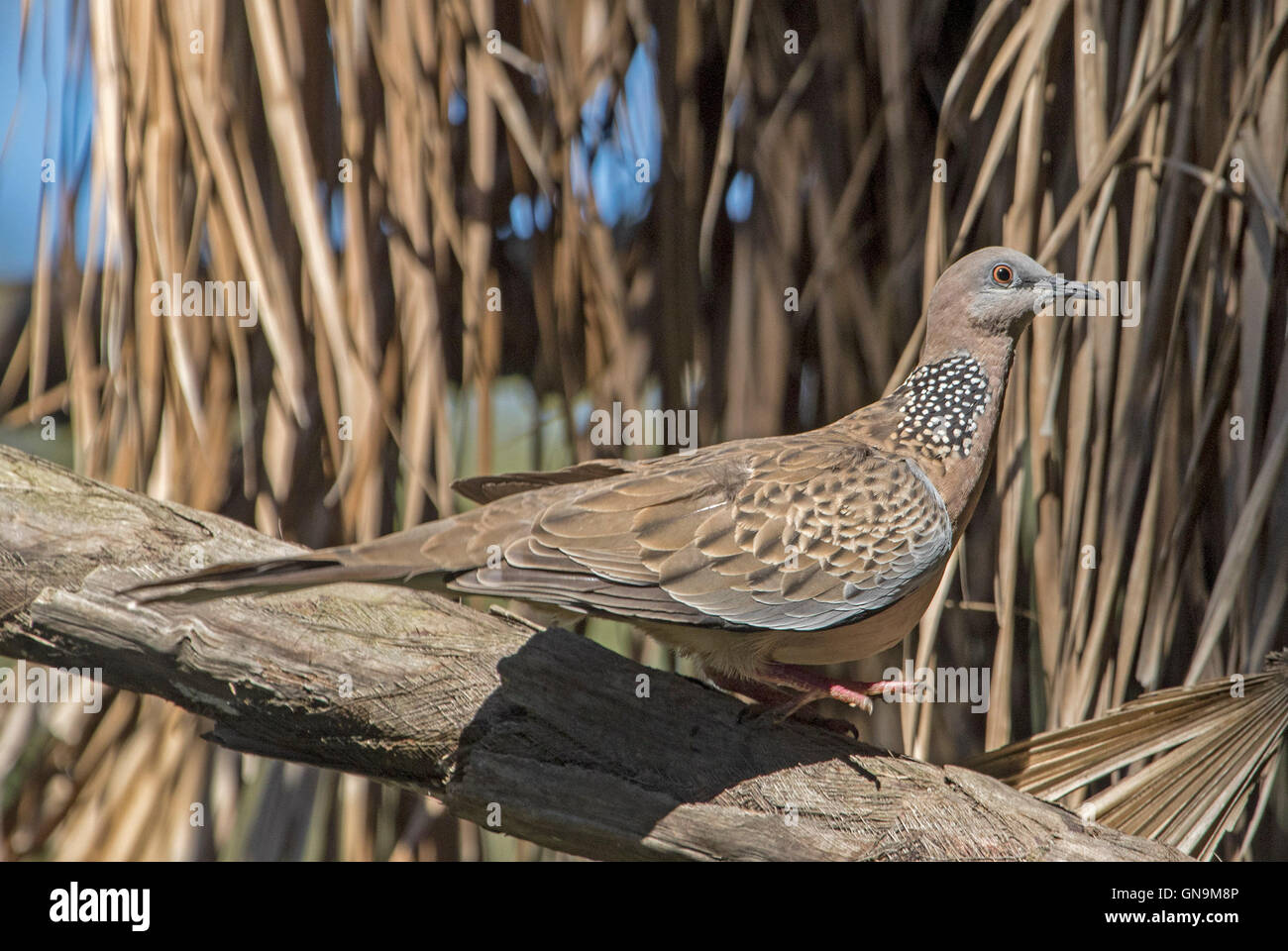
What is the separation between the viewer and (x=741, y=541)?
1.77 meters

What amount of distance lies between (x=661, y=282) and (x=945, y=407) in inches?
38.5

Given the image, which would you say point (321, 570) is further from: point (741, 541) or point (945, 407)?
point (945, 407)

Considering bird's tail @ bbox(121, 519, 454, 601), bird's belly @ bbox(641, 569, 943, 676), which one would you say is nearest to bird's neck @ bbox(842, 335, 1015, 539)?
bird's belly @ bbox(641, 569, 943, 676)

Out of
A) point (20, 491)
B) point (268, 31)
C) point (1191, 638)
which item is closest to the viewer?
point (20, 491)

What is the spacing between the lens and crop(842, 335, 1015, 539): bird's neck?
6.56 ft

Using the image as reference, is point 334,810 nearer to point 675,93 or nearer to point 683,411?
point 683,411

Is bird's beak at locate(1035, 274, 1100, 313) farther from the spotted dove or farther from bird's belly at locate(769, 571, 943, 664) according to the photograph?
bird's belly at locate(769, 571, 943, 664)

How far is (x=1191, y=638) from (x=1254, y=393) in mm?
680

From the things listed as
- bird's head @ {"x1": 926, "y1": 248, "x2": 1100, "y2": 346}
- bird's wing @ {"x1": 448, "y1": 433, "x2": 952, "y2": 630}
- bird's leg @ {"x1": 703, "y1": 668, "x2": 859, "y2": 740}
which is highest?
bird's head @ {"x1": 926, "y1": 248, "x2": 1100, "y2": 346}

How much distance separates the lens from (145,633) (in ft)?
5.57

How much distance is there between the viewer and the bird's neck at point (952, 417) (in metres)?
2.00

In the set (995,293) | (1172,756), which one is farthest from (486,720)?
(1172,756)

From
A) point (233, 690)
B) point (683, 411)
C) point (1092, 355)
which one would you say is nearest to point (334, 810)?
point (233, 690)

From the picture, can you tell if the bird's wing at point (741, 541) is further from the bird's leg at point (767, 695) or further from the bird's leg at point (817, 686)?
the bird's leg at point (767, 695)
